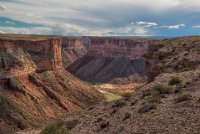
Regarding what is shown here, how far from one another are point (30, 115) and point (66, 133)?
1364 inches

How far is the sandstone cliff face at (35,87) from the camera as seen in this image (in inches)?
2012

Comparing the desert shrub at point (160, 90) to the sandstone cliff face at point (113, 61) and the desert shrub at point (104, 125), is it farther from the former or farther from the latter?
the sandstone cliff face at point (113, 61)

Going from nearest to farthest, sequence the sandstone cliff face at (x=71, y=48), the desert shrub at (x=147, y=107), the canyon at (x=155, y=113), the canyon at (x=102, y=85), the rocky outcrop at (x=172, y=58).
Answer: the canyon at (x=155, y=113), the canyon at (x=102, y=85), the desert shrub at (x=147, y=107), the rocky outcrop at (x=172, y=58), the sandstone cliff face at (x=71, y=48)

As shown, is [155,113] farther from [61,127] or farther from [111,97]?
[111,97]

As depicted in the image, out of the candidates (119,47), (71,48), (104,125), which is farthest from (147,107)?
(71,48)

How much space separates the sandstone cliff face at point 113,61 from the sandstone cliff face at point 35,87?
4311cm

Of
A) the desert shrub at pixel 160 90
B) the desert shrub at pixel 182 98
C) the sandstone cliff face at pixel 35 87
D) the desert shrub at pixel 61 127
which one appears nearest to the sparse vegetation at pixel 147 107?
the desert shrub at pixel 182 98

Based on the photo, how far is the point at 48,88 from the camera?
6322 centimetres

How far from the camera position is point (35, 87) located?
204 feet

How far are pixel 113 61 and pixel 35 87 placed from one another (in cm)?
6565

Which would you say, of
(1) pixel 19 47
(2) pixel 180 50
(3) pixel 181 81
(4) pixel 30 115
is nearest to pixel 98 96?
(1) pixel 19 47

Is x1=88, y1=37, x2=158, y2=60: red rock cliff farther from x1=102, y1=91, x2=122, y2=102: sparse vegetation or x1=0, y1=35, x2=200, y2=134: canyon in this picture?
x1=102, y1=91, x2=122, y2=102: sparse vegetation

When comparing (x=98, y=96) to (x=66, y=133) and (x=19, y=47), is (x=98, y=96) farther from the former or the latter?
(x=66, y=133)

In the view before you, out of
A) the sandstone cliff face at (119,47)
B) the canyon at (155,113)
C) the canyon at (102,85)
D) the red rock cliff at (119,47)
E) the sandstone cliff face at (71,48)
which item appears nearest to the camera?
the canyon at (155,113)
